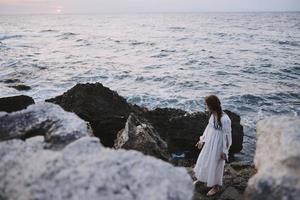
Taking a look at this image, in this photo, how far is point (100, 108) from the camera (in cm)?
923

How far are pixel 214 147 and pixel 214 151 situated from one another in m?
0.08

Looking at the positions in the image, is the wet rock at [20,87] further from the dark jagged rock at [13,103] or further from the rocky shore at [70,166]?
the rocky shore at [70,166]

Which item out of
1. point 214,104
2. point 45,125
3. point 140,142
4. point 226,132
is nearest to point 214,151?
point 226,132

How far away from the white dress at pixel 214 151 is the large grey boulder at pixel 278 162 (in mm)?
1705

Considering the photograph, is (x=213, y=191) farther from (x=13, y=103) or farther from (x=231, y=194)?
(x=13, y=103)

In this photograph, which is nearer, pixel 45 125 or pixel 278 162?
pixel 278 162

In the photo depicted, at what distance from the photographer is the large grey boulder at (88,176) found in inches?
102

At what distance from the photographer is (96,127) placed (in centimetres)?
862

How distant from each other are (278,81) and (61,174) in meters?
19.4

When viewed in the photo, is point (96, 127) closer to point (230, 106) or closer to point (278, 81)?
point (230, 106)

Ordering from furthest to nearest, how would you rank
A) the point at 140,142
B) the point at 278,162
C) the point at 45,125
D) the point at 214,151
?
the point at 140,142 < the point at 214,151 < the point at 45,125 < the point at 278,162

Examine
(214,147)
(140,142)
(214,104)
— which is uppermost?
(214,104)

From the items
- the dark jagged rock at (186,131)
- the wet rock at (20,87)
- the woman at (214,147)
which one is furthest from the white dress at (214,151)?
the wet rock at (20,87)

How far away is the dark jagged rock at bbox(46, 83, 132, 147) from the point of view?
8578 millimetres
